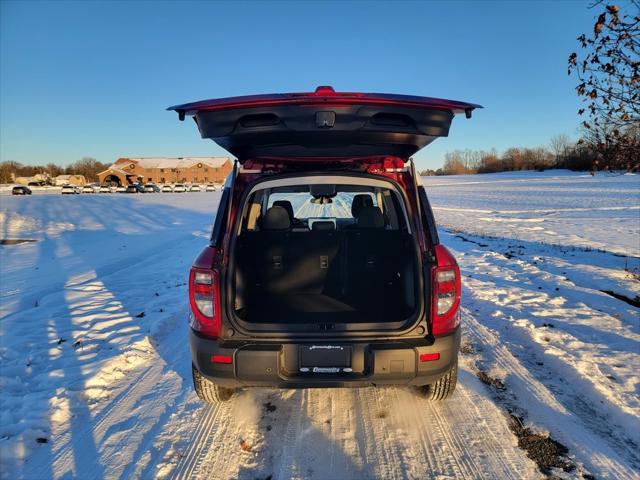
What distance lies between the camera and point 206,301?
9.34 feet

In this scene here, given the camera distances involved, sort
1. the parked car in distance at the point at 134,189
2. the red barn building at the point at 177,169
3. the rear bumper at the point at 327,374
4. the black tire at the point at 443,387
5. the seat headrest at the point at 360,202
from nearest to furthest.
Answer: the rear bumper at the point at 327,374, the black tire at the point at 443,387, the seat headrest at the point at 360,202, the parked car in distance at the point at 134,189, the red barn building at the point at 177,169

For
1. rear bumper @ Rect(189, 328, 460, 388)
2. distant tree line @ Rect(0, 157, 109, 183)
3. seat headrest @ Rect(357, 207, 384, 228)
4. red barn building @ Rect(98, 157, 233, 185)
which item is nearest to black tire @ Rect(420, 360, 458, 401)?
rear bumper @ Rect(189, 328, 460, 388)

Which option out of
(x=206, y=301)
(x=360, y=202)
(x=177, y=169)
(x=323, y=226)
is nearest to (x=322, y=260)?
(x=323, y=226)

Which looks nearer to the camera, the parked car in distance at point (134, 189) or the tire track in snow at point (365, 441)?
the tire track in snow at point (365, 441)

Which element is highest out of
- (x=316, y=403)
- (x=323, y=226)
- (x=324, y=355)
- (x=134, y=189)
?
(x=323, y=226)

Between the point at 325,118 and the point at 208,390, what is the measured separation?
2.22m

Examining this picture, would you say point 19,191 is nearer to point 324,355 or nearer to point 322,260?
point 322,260

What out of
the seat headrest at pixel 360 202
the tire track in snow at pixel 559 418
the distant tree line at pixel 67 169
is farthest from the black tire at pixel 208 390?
the distant tree line at pixel 67 169

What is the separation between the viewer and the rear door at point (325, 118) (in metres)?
2.47

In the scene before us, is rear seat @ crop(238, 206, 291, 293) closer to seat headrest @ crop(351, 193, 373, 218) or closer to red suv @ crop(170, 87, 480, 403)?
red suv @ crop(170, 87, 480, 403)

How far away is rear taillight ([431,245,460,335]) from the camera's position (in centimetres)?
283

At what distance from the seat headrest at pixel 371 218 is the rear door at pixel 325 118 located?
46.4 inches

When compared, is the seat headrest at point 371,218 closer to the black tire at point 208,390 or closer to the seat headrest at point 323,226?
the seat headrest at point 323,226

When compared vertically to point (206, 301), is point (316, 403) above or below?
below
